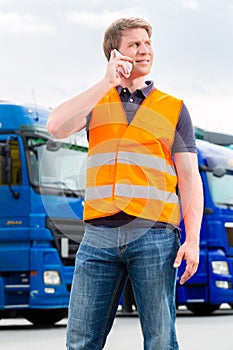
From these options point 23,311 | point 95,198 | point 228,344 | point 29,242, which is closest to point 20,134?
point 29,242

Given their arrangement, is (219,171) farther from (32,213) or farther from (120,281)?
(120,281)

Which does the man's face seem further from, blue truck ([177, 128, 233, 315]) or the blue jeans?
blue truck ([177, 128, 233, 315])

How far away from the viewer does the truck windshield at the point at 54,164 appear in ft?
46.2

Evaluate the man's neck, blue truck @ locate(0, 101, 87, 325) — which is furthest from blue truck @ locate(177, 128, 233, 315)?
the man's neck

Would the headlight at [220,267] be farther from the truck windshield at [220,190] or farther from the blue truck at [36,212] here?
the blue truck at [36,212]

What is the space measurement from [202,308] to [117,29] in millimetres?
14994

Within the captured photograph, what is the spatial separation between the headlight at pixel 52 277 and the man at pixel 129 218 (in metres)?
9.97

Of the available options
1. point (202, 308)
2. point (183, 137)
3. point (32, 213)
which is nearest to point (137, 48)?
point (183, 137)

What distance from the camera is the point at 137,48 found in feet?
13.0

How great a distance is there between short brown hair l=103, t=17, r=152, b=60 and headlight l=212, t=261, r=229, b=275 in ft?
45.7

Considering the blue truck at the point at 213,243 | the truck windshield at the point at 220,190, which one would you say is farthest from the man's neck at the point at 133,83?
the truck windshield at the point at 220,190

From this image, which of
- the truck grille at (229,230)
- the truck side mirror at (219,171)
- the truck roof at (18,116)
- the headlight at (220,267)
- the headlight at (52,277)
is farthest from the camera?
the truck side mirror at (219,171)

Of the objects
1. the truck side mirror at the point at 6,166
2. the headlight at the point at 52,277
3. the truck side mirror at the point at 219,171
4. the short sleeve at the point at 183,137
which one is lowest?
the short sleeve at the point at 183,137

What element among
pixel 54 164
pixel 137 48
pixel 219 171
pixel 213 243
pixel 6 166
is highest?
pixel 219 171
